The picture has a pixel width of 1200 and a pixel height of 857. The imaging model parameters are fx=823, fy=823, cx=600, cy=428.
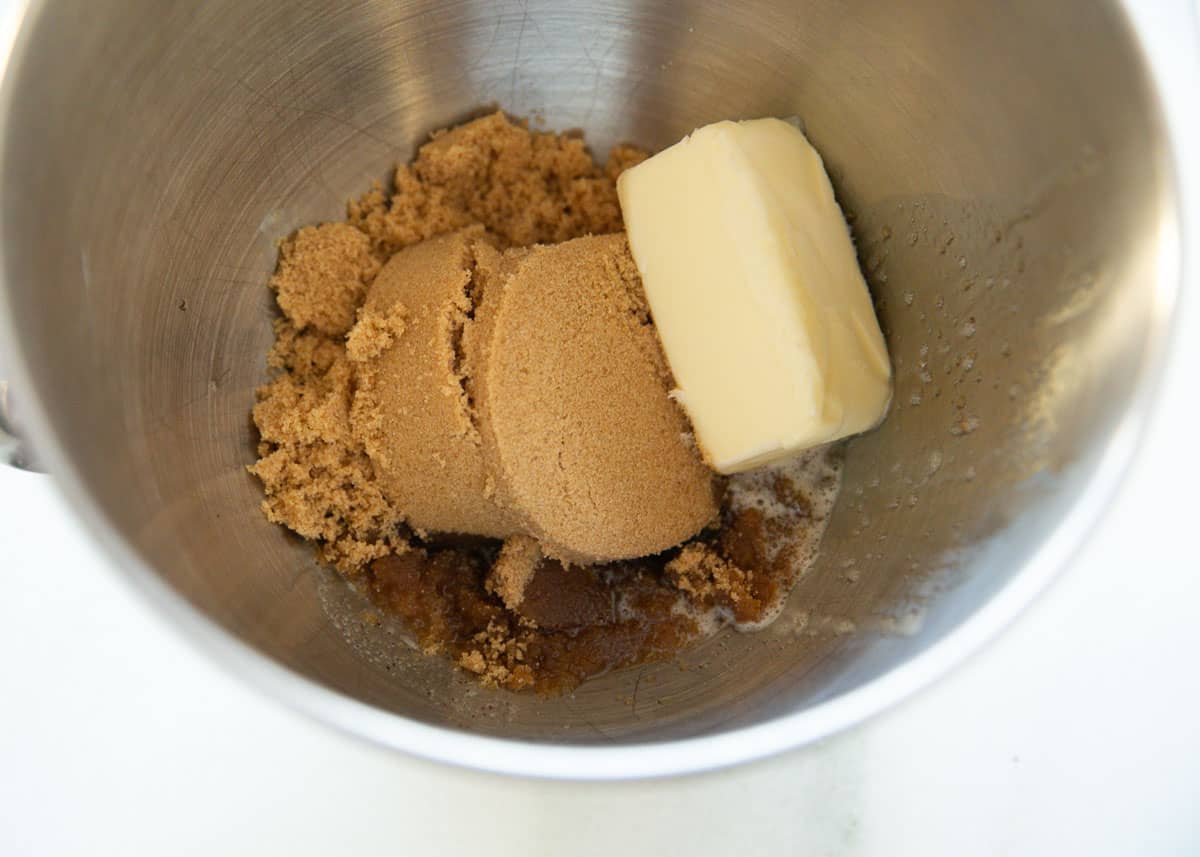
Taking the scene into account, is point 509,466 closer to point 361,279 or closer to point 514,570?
point 514,570

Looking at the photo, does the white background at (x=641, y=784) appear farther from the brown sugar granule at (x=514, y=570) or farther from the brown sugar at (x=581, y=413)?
the brown sugar at (x=581, y=413)

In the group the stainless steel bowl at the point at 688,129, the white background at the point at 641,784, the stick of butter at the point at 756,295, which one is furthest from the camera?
the white background at the point at 641,784

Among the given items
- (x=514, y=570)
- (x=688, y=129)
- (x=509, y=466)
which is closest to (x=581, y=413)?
(x=509, y=466)

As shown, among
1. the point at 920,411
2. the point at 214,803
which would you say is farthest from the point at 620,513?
the point at 214,803

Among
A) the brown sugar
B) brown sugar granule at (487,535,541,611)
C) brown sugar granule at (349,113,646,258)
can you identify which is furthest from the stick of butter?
brown sugar granule at (487,535,541,611)

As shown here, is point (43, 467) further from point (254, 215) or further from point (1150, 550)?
point (1150, 550)

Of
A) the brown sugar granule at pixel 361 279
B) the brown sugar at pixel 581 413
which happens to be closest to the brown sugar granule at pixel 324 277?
the brown sugar granule at pixel 361 279
